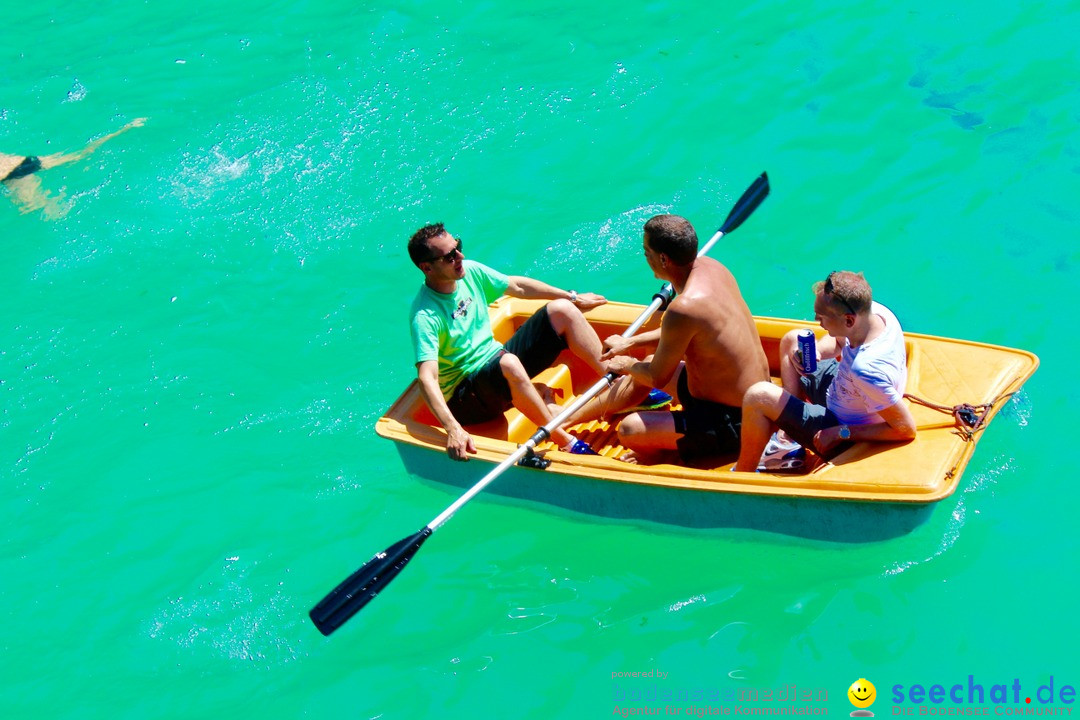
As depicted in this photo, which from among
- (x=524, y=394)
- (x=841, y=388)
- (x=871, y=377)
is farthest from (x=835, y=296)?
(x=524, y=394)

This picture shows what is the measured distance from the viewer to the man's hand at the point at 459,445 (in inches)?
211

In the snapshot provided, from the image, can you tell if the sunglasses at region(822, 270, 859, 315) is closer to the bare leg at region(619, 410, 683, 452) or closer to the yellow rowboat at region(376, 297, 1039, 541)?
the yellow rowboat at region(376, 297, 1039, 541)

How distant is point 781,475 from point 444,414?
69.7 inches

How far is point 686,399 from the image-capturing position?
5324 millimetres

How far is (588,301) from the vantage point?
6133 mm

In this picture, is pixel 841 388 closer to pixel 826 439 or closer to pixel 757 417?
pixel 826 439

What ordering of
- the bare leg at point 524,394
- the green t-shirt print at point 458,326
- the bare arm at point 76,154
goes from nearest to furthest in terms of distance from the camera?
the green t-shirt print at point 458,326 → the bare leg at point 524,394 → the bare arm at point 76,154

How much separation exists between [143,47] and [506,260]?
571cm

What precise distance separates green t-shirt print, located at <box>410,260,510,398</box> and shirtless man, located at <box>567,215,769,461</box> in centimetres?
81

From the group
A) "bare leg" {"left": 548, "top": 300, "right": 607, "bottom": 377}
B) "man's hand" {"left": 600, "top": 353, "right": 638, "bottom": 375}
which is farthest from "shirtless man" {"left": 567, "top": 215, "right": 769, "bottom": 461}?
"bare leg" {"left": 548, "top": 300, "right": 607, "bottom": 377}

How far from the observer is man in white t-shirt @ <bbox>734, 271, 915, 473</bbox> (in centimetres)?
453

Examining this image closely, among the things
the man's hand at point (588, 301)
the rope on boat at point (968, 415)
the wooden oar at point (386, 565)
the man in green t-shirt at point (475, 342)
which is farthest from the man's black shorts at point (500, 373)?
the rope on boat at point (968, 415)

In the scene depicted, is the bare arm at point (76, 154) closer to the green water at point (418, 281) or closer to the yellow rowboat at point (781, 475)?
the green water at point (418, 281)

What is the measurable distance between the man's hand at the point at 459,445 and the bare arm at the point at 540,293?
3.65 ft
